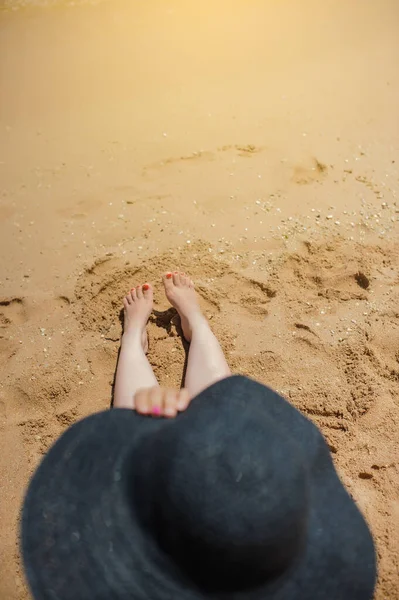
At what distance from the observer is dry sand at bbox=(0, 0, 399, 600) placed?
224 cm

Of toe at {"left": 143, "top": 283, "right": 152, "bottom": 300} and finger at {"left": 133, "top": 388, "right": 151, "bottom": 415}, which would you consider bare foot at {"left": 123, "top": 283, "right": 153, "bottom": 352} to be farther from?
finger at {"left": 133, "top": 388, "right": 151, "bottom": 415}

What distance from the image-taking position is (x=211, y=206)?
299cm

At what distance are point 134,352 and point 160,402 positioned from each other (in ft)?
2.49

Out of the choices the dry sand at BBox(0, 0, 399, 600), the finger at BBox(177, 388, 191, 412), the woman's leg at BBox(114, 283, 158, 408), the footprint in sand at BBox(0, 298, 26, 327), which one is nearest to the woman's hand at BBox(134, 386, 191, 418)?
the finger at BBox(177, 388, 191, 412)

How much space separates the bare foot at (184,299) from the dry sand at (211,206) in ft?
0.28

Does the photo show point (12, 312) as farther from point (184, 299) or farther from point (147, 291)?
point (184, 299)

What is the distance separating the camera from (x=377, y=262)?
8.72 feet

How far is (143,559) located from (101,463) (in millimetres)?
273

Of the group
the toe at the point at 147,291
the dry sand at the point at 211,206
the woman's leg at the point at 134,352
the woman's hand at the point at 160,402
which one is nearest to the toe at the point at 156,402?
the woman's hand at the point at 160,402

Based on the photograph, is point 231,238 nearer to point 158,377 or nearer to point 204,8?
point 158,377

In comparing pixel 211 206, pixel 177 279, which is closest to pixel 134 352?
pixel 177 279

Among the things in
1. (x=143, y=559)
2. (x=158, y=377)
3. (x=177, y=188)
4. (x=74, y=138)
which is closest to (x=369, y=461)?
(x=158, y=377)

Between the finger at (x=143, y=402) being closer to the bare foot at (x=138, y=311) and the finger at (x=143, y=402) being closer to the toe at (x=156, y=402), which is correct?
the toe at (x=156, y=402)

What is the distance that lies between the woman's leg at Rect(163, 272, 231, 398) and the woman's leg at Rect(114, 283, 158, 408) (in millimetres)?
136
